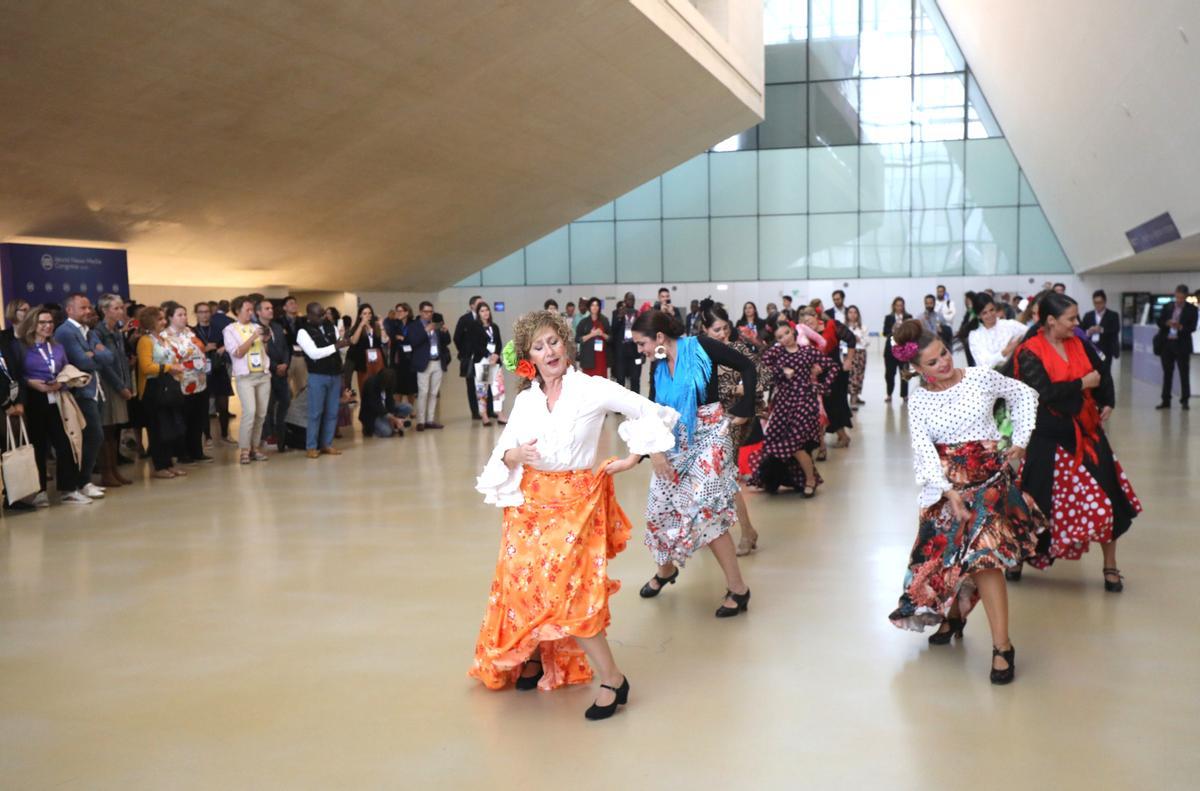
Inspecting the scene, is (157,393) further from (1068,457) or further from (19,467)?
(1068,457)

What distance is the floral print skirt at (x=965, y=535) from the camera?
400cm

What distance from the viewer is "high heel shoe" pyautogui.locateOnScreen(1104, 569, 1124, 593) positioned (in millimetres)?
5266

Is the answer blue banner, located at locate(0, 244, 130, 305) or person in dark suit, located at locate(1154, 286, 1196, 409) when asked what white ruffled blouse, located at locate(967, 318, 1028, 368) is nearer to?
person in dark suit, located at locate(1154, 286, 1196, 409)

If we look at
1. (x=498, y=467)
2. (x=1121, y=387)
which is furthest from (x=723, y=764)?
(x=1121, y=387)

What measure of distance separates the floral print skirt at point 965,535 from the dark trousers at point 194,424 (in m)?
8.25

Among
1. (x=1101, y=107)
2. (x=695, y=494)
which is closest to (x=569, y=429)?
(x=695, y=494)

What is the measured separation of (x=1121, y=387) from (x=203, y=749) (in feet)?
54.3

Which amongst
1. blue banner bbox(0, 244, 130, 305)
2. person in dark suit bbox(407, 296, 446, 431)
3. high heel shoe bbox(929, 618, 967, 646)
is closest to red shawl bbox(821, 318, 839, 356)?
person in dark suit bbox(407, 296, 446, 431)

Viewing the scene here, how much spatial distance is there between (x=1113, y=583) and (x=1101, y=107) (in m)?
12.9

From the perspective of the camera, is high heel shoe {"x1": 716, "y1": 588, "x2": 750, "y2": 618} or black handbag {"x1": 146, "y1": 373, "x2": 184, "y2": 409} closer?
high heel shoe {"x1": 716, "y1": 588, "x2": 750, "y2": 618}

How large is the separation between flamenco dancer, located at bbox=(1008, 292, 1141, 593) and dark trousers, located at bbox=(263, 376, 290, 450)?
26.9 feet

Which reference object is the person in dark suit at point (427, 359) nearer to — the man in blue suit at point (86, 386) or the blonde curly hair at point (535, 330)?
the man in blue suit at point (86, 386)

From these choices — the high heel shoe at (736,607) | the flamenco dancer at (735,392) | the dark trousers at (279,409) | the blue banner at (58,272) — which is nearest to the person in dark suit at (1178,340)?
the flamenco dancer at (735,392)

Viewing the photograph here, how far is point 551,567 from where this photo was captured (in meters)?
3.75
